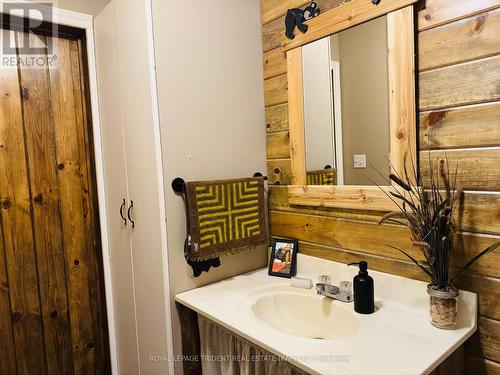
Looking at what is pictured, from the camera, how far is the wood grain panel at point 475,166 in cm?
96

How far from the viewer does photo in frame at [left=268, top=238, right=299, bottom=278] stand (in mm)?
1511

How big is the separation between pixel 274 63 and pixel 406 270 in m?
1.06

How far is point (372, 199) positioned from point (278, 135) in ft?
1.85

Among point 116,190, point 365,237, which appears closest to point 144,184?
point 116,190

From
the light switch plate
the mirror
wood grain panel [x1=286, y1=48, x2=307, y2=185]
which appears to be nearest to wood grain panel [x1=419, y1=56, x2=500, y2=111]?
the mirror

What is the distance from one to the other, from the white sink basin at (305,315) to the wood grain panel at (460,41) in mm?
877

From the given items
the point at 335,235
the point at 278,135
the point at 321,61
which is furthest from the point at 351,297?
the point at 321,61

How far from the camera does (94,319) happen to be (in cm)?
183

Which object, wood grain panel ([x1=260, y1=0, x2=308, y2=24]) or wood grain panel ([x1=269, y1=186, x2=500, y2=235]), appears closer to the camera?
wood grain panel ([x1=269, y1=186, x2=500, y2=235])

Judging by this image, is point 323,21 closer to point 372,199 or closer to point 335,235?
point 372,199

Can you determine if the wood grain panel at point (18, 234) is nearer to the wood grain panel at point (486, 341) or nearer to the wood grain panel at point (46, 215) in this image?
the wood grain panel at point (46, 215)

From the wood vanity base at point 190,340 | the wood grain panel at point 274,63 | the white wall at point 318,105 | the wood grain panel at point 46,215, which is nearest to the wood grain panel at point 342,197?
the white wall at point 318,105

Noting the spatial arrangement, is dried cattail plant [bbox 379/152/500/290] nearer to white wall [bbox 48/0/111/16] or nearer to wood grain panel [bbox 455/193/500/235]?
wood grain panel [bbox 455/193/500/235]

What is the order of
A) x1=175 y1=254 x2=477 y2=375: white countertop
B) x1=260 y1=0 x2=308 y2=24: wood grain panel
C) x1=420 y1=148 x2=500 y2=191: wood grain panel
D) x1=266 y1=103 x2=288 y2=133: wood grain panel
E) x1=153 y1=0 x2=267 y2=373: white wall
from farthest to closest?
1. x1=266 y1=103 x2=288 y2=133: wood grain panel
2. x1=260 y1=0 x2=308 y2=24: wood grain panel
3. x1=153 y1=0 x2=267 y2=373: white wall
4. x1=420 y1=148 x2=500 y2=191: wood grain panel
5. x1=175 y1=254 x2=477 y2=375: white countertop
